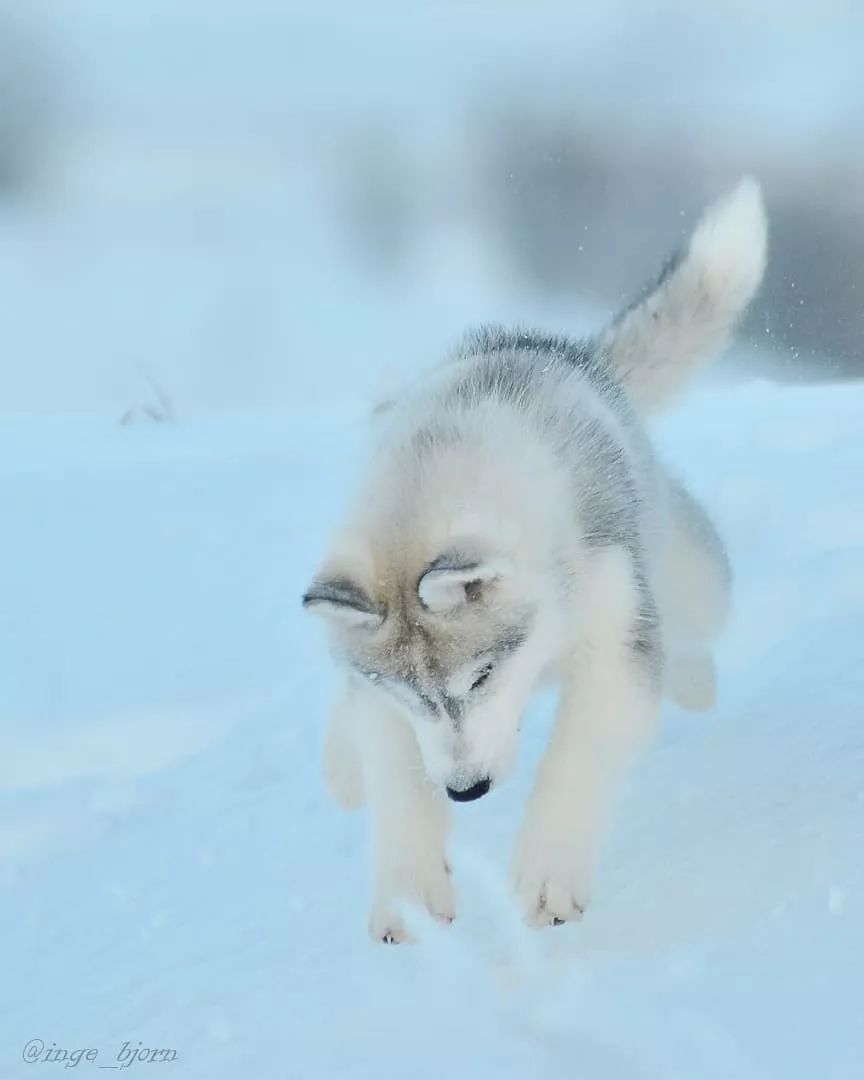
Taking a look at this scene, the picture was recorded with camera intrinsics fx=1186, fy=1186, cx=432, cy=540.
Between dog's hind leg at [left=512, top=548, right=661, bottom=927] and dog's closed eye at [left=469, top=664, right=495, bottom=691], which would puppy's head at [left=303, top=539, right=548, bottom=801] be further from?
dog's hind leg at [left=512, top=548, right=661, bottom=927]

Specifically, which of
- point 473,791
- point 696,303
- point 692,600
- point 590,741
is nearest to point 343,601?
point 473,791

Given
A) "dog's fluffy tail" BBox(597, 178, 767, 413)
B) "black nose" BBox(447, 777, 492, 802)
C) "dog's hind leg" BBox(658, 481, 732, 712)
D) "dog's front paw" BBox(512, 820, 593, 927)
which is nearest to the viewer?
"black nose" BBox(447, 777, 492, 802)

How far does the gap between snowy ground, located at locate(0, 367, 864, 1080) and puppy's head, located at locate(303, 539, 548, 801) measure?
0.45m

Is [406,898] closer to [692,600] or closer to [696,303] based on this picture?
[692,600]

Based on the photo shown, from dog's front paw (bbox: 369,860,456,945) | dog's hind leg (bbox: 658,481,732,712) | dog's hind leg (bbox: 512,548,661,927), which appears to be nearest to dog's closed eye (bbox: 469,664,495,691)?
dog's hind leg (bbox: 512,548,661,927)

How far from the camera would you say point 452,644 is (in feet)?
7.38

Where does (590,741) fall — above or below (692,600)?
above

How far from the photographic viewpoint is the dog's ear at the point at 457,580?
83.4 inches

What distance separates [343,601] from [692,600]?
156 centimetres

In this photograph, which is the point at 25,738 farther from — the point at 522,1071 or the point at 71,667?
the point at 522,1071

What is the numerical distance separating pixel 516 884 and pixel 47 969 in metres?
1.19

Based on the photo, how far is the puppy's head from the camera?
2.21 metres

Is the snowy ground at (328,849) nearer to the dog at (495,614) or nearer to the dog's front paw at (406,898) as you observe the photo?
the dog's front paw at (406,898)

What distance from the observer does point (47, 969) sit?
2773mm
